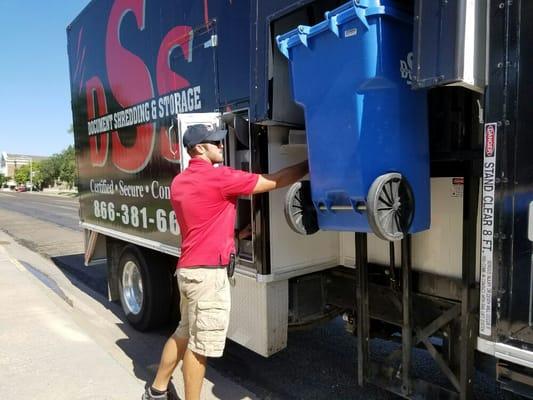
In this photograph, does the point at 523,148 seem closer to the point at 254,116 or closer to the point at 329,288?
the point at 254,116

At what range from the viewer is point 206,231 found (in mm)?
2953

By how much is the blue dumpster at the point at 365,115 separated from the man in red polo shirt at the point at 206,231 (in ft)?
1.85

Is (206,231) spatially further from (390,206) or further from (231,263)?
(390,206)

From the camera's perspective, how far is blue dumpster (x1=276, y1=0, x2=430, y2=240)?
216cm

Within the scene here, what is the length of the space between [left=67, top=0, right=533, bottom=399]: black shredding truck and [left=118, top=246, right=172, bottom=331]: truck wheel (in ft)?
2.02

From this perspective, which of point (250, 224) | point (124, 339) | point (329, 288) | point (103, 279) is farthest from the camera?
point (103, 279)

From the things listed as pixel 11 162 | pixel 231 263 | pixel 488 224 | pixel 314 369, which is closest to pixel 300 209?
pixel 231 263

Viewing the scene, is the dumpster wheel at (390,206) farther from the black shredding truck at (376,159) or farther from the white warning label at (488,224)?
the white warning label at (488,224)

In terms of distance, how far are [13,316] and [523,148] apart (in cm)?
508

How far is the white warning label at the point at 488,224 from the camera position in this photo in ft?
6.26

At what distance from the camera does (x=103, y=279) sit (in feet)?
26.3

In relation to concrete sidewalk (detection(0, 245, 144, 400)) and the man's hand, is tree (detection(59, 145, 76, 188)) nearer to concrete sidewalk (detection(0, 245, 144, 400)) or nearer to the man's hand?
concrete sidewalk (detection(0, 245, 144, 400))

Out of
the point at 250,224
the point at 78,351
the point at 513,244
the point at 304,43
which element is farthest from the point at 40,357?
the point at 513,244

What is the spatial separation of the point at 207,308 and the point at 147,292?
2.19m
